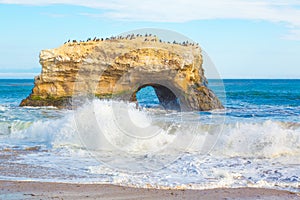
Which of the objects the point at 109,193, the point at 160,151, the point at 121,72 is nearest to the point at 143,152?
the point at 160,151

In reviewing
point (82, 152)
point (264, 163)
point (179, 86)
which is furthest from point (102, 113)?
point (179, 86)

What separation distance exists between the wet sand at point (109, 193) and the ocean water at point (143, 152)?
32cm

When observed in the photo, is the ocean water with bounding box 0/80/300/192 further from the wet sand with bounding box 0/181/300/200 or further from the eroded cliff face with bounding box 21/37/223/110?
the eroded cliff face with bounding box 21/37/223/110

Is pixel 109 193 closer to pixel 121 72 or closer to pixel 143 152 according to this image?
pixel 143 152

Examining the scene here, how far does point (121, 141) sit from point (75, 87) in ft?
33.0

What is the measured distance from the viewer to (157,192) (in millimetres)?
7074

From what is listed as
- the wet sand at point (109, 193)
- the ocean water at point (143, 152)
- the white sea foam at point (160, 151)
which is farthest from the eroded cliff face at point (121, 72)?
the wet sand at point (109, 193)

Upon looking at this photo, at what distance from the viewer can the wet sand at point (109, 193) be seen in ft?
22.2

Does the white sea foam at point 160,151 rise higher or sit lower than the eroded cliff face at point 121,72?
lower

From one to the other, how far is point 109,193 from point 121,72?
45.6ft

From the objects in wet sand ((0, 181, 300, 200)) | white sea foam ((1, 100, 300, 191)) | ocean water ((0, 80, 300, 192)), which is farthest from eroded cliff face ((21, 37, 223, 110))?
wet sand ((0, 181, 300, 200))

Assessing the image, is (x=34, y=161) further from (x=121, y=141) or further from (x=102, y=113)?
(x=102, y=113)

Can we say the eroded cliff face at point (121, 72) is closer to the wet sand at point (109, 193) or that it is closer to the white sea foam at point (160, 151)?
the white sea foam at point (160, 151)

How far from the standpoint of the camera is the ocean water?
8.03 metres
